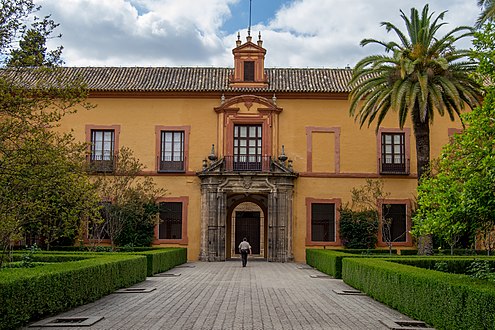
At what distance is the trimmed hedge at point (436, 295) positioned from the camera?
27.1ft

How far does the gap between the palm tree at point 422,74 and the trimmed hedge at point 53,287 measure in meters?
12.0

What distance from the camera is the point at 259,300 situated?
44.8ft

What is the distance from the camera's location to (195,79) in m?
31.3

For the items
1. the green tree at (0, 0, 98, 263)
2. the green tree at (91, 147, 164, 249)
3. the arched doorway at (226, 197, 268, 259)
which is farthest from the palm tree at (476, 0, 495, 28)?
the arched doorway at (226, 197, 268, 259)

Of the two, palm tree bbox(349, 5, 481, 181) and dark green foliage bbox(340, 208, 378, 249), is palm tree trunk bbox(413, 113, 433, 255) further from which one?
dark green foliage bbox(340, 208, 378, 249)

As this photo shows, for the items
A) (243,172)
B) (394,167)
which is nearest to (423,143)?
(394,167)

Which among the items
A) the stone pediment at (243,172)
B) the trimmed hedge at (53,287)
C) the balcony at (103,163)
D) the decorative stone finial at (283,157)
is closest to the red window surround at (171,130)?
the stone pediment at (243,172)

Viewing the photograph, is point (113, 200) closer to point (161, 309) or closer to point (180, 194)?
point (180, 194)

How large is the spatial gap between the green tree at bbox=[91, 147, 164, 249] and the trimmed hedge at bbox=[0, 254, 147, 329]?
30.9ft

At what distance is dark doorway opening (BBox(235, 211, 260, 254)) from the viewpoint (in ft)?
133

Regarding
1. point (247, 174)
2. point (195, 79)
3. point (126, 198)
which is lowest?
point (126, 198)

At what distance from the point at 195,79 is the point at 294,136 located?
5.75 meters

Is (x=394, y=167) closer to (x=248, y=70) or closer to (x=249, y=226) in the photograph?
(x=248, y=70)

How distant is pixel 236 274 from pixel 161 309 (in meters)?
9.28
